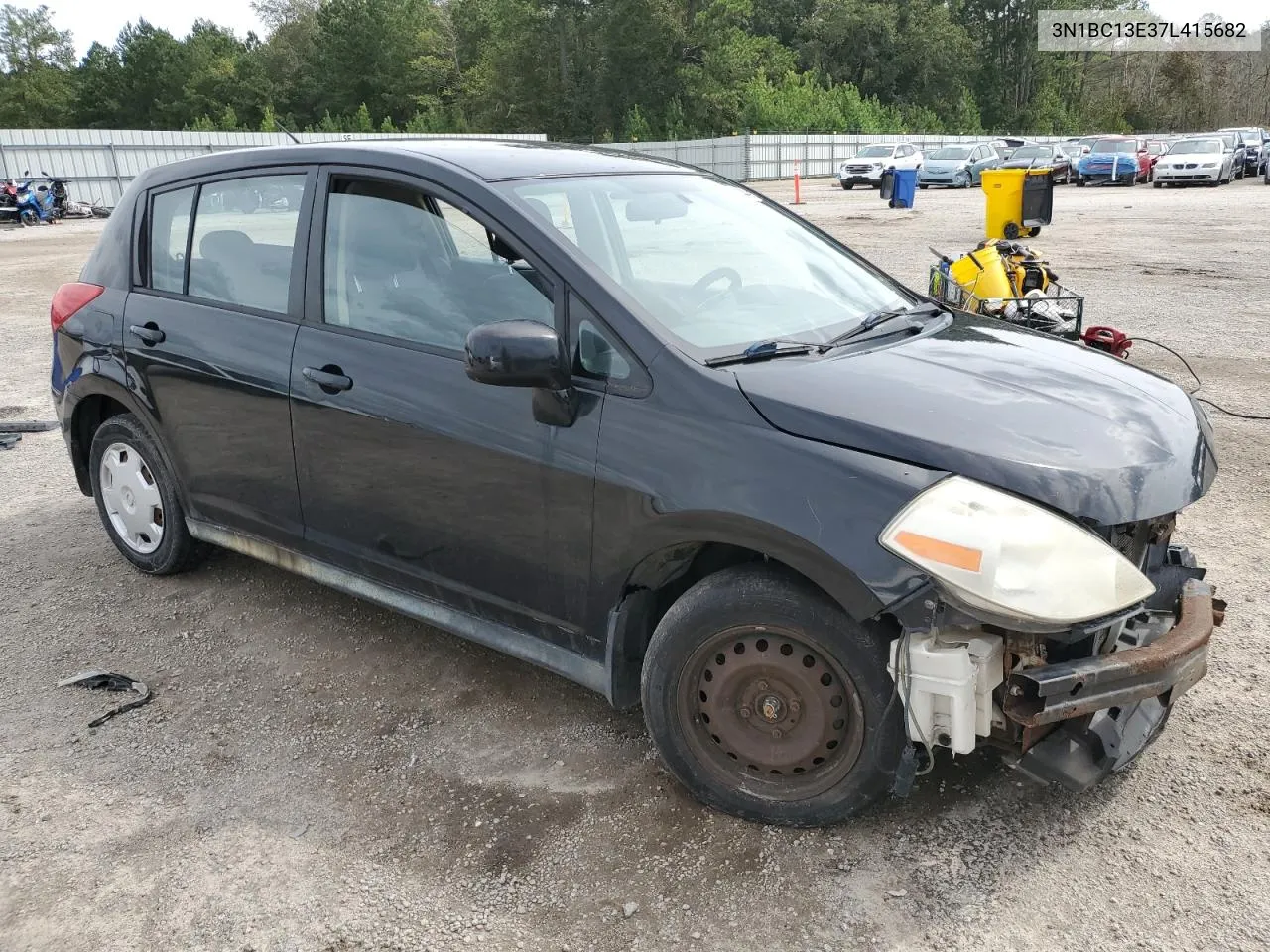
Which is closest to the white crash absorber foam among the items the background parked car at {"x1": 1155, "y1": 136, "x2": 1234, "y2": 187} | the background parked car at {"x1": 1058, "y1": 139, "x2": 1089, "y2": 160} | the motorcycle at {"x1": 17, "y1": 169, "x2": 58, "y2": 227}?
the motorcycle at {"x1": 17, "y1": 169, "x2": 58, "y2": 227}

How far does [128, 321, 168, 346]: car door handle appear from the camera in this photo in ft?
13.4

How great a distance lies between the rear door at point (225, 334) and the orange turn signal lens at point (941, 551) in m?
2.24

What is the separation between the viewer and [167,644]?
13.3ft

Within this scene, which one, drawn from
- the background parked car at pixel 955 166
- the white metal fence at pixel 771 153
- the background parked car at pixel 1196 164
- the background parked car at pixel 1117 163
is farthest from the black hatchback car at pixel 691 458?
the white metal fence at pixel 771 153

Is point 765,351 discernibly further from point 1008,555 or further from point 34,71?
point 34,71

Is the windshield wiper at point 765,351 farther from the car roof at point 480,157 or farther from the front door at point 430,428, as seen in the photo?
the car roof at point 480,157

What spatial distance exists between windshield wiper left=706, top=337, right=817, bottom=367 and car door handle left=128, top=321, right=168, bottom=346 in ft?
8.01

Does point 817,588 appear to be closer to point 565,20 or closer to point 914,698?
point 914,698

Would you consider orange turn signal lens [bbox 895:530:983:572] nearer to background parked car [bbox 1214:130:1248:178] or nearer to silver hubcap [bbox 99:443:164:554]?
silver hubcap [bbox 99:443:164:554]

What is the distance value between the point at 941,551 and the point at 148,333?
129 inches

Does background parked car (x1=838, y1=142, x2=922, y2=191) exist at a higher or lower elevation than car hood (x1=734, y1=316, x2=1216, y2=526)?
higher

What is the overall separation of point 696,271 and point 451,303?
0.79m

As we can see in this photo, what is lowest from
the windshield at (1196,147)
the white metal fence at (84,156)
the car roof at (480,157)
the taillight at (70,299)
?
the taillight at (70,299)

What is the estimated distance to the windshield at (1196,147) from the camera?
31116 mm
